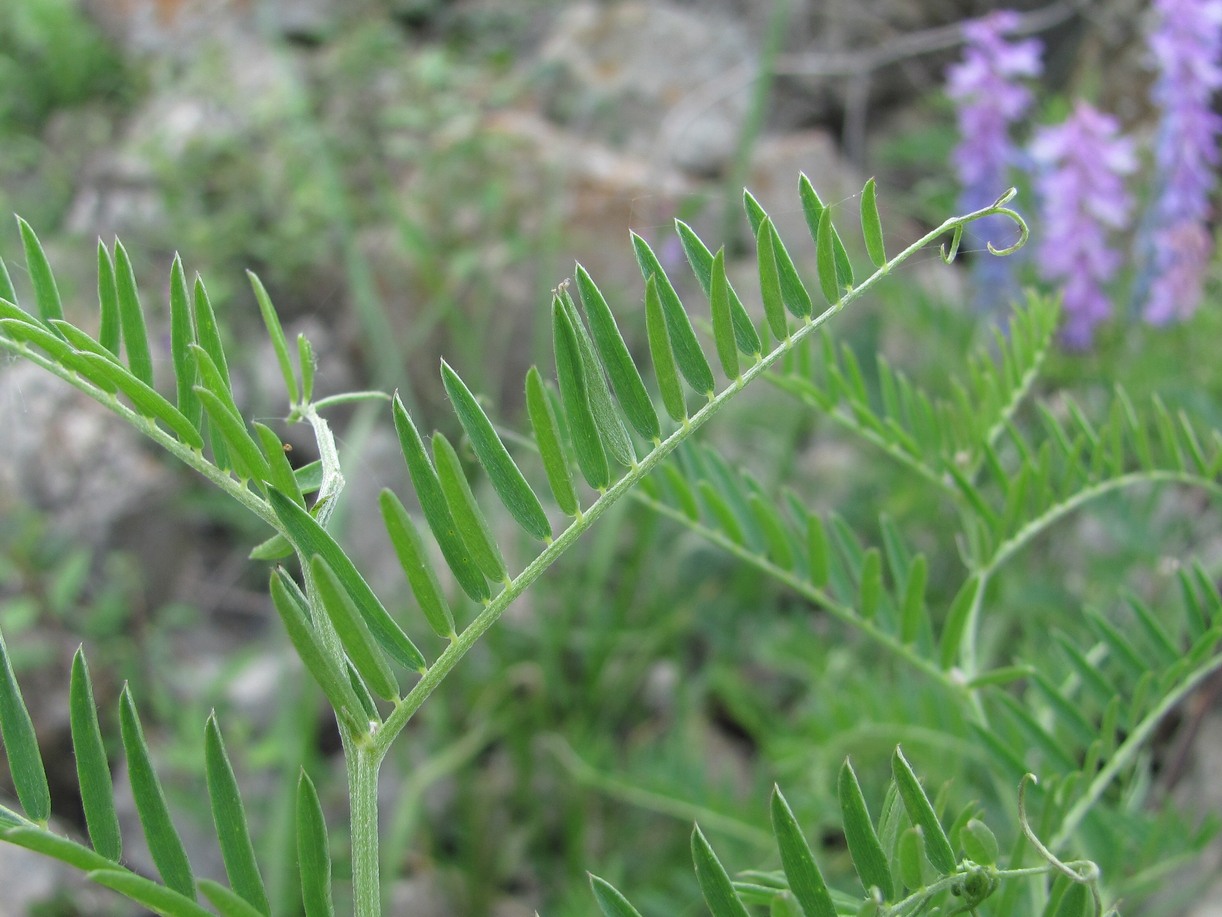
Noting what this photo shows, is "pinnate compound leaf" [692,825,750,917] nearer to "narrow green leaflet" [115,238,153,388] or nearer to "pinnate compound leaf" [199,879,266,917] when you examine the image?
"pinnate compound leaf" [199,879,266,917]

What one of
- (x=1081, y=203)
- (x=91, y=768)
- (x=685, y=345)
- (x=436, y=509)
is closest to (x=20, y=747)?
(x=91, y=768)

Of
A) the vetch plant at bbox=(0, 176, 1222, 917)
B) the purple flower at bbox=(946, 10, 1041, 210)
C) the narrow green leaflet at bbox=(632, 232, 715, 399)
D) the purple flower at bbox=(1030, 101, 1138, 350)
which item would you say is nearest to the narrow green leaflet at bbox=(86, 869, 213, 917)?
the vetch plant at bbox=(0, 176, 1222, 917)

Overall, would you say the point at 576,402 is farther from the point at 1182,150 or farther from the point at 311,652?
the point at 1182,150

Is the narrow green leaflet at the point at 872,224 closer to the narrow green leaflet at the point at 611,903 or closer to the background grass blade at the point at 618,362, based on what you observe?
the background grass blade at the point at 618,362

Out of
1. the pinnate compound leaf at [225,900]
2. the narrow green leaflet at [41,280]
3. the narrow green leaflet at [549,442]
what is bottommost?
the pinnate compound leaf at [225,900]

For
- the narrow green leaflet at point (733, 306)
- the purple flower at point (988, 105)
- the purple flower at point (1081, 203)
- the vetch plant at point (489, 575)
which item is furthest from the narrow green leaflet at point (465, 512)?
the purple flower at point (988, 105)

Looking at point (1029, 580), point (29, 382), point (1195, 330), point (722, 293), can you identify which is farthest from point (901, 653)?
point (29, 382)
